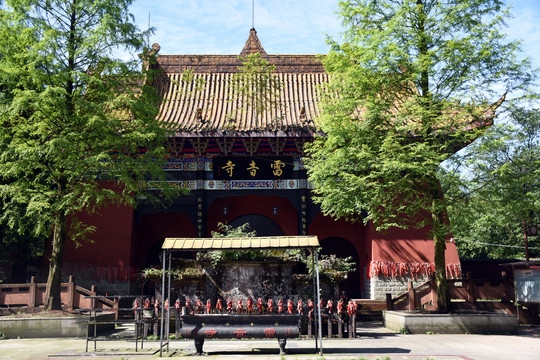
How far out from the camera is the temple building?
15984 mm

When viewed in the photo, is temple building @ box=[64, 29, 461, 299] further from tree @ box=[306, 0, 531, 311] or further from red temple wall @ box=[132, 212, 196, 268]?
tree @ box=[306, 0, 531, 311]

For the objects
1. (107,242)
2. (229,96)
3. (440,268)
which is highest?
(229,96)

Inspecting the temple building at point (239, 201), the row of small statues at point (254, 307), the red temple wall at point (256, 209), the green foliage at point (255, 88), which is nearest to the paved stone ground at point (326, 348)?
the row of small statues at point (254, 307)

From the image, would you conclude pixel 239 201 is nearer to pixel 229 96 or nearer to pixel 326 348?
pixel 229 96

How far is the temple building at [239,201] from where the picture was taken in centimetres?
1598

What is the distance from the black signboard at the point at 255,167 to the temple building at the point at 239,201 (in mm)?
35

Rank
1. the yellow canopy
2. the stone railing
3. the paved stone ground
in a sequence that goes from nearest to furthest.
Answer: the paved stone ground, the yellow canopy, the stone railing

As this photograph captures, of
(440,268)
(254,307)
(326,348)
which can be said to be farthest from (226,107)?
(326,348)

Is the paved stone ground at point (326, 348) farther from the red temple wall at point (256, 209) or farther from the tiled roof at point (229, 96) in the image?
the red temple wall at point (256, 209)

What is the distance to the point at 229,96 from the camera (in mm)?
18797

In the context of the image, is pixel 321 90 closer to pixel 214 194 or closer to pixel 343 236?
pixel 214 194

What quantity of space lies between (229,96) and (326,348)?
1216cm

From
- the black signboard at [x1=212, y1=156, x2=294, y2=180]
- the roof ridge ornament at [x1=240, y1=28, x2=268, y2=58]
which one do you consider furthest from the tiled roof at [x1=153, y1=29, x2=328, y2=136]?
the black signboard at [x1=212, y1=156, x2=294, y2=180]

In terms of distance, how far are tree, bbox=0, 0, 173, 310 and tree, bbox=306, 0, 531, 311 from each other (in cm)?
483
